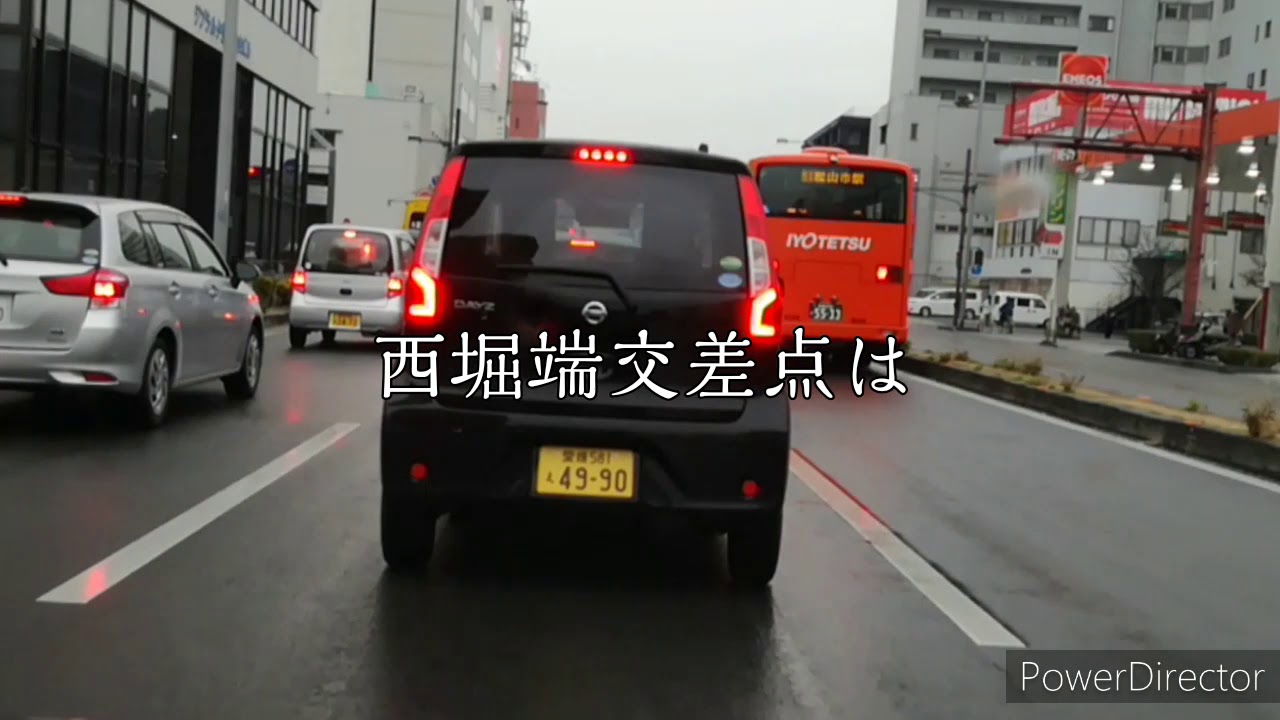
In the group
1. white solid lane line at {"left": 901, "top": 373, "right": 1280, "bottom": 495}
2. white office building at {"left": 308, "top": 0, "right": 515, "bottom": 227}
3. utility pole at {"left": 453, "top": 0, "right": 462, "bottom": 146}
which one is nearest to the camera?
white solid lane line at {"left": 901, "top": 373, "right": 1280, "bottom": 495}

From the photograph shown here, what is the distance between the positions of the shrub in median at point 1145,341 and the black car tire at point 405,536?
30.3 m

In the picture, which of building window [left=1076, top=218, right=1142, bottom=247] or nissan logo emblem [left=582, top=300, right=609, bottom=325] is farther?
building window [left=1076, top=218, right=1142, bottom=247]

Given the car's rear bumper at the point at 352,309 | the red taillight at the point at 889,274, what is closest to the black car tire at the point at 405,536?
the car's rear bumper at the point at 352,309

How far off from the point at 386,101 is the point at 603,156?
5964 cm

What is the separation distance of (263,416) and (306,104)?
31513 millimetres

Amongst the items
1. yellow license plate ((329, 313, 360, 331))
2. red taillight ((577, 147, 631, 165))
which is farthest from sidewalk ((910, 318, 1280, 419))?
red taillight ((577, 147, 631, 165))

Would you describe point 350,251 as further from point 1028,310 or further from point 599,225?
point 1028,310

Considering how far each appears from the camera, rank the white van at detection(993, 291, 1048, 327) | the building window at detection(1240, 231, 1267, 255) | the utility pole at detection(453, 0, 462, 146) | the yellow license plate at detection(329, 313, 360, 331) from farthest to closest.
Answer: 1. the utility pole at detection(453, 0, 462, 146)
2. the white van at detection(993, 291, 1048, 327)
3. the building window at detection(1240, 231, 1267, 255)
4. the yellow license plate at detection(329, 313, 360, 331)

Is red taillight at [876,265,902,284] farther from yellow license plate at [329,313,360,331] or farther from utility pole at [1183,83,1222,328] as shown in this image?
utility pole at [1183,83,1222,328]

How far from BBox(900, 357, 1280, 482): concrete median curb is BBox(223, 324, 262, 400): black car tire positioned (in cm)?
841

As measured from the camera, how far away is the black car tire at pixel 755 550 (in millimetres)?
5441

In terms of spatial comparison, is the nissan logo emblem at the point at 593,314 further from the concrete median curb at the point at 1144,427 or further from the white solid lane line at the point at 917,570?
the concrete median curb at the point at 1144,427

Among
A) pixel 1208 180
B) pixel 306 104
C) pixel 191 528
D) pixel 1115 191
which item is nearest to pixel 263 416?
pixel 191 528

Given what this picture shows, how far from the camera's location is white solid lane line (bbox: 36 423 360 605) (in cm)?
523
